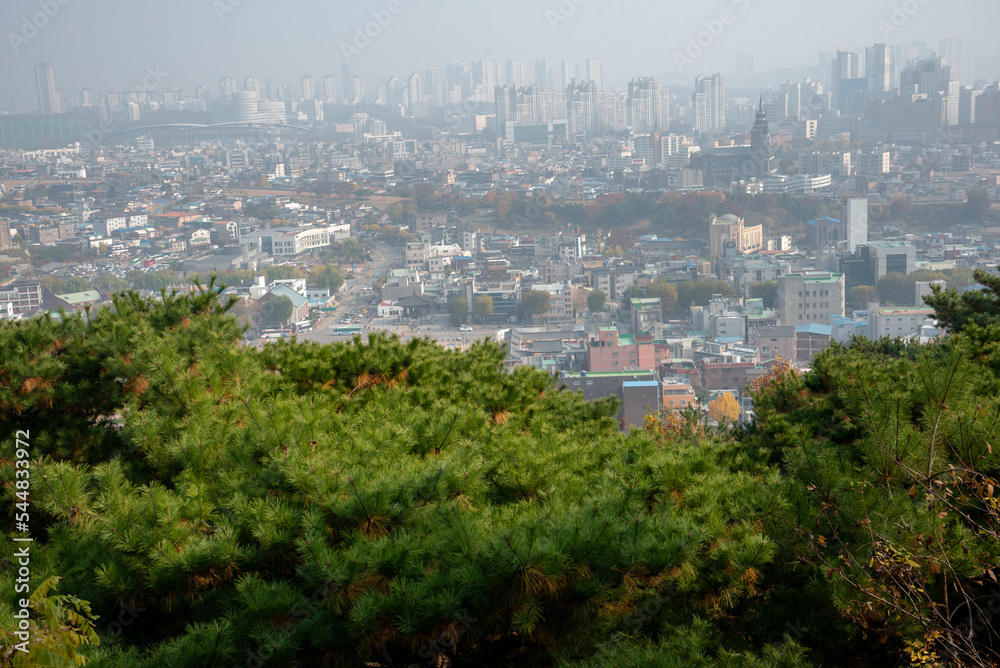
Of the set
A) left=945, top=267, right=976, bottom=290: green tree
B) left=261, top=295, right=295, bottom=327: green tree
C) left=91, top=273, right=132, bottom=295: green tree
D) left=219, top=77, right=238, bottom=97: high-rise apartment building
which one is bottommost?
left=945, top=267, right=976, bottom=290: green tree

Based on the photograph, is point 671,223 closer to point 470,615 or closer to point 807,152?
point 807,152

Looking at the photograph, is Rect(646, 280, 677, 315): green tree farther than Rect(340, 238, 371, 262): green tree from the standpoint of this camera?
No

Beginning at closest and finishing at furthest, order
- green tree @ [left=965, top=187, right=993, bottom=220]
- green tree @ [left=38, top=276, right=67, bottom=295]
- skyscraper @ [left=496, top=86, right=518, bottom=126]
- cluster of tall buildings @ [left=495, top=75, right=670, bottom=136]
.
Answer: green tree @ [left=38, top=276, right=67, bottom=295], green tree @ [left=965, top=187, right=993, bottom=220], cluster of tall buildings @ [left=495, top=75, right=670, bottom=136], skyscraper @ [left=496, top=86, right=518, bottom=126]

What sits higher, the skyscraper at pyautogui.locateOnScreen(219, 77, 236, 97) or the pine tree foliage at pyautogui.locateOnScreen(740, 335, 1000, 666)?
the skyscraper at pyautogui.locateOnScreen(219, 77, 236, 97)

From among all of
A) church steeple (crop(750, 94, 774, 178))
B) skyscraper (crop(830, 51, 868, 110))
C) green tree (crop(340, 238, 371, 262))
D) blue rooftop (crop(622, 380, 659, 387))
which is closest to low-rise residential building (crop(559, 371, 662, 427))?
blue rooftop (crop(622, 380, 659, 387))

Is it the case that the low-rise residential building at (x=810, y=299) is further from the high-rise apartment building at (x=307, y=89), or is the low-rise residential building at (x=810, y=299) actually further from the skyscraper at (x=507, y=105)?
the high-rise apartment building at (x=307, y=89)

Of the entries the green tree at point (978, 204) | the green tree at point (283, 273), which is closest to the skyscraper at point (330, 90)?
the green tree at point (283, 273)

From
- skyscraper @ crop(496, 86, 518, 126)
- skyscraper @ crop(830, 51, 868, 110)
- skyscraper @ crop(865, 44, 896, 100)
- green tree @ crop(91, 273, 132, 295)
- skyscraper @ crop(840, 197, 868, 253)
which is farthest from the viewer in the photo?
skyscraper @ crop(830, 51, 868, 110)

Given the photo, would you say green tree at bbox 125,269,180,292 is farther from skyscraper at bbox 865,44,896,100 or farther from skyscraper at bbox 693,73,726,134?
skyscraper at bbox 865,44,896,100

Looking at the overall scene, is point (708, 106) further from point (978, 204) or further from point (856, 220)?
point (856, 220)
